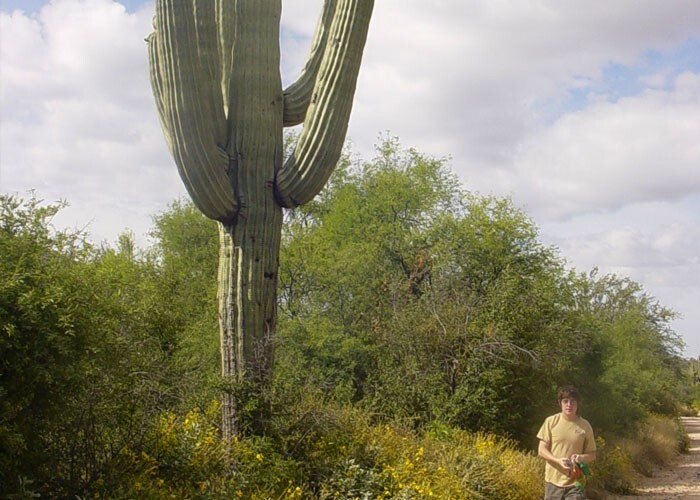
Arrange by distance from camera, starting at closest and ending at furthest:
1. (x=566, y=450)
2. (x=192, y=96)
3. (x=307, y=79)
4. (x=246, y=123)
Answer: (x=566, y=450) < (x=192, y=96) < (x=246, y=123) < (x=307, y=79)

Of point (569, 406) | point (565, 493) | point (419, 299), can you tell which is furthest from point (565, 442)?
point (419, 299)

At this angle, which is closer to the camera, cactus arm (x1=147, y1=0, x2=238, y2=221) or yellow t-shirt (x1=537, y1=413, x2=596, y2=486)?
yellow t-shirt (x1=537, y1=413, x2=596, y2=486)

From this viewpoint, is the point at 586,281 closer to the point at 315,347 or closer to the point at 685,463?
the point at 685,463

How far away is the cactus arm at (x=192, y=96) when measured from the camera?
8.00 m

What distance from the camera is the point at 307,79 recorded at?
9305 millimetres

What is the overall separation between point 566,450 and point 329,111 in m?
4.48

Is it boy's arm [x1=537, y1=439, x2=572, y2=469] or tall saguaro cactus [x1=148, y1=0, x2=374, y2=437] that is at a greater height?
tall saguaro cactus [x1=148, y1=0, x2=374, y2=437]

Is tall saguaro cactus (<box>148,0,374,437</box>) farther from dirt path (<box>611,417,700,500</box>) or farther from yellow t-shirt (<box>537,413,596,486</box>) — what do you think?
dirt path (<box>611,417,700,500</box>)

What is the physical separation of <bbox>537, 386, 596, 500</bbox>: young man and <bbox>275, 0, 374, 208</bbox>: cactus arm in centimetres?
365

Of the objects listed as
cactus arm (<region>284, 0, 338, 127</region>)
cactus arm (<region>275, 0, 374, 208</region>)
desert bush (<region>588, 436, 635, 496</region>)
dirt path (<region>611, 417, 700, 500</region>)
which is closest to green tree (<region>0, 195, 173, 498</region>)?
cactus arm (<region>275, 0, 374, 208</region>)

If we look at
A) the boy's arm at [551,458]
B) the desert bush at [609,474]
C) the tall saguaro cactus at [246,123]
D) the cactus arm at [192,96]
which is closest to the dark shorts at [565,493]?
the boy's arm at [551,458]

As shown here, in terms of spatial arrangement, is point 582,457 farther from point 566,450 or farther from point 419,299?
point 419,299

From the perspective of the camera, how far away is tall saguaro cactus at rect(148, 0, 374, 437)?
26.5 ft

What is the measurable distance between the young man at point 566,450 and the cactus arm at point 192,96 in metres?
4.03
